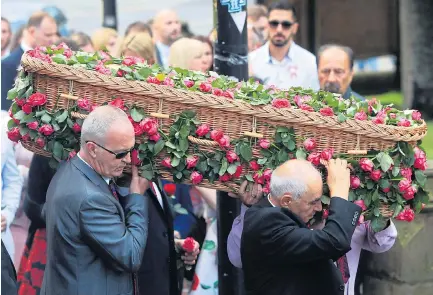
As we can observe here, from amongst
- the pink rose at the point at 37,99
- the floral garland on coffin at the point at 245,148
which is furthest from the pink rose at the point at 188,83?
the pink rose at the point at 37,99

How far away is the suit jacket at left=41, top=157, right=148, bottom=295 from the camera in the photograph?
14.8 feet

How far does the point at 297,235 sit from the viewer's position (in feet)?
14.9

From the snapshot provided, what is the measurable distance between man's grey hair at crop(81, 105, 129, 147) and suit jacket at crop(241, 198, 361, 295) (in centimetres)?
78

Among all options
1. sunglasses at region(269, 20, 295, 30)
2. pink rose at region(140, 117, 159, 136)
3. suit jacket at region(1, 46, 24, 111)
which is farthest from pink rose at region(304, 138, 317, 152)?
suit jacket at region(1, 46, 24, 111)

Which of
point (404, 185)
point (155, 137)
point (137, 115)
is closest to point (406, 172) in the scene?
point (404, 185)

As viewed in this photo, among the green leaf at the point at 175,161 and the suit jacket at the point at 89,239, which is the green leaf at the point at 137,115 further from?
the suit jacket at the point at 89,239

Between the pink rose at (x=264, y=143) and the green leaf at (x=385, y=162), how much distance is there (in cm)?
54

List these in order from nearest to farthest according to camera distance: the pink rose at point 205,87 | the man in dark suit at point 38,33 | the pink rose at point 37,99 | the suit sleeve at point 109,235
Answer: the suit sleeve at point 109,235
the pink rose at point 205,87
the pink rose at point 37,99
the man in dark suit at point 38,33

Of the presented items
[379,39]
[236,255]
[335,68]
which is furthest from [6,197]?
[379,39]

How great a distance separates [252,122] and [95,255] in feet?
3.26

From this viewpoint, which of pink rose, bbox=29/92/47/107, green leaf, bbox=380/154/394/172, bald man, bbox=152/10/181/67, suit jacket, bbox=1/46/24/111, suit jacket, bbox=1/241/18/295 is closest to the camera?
green leaf, bbox=380/154/394/172

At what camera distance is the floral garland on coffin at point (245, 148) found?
4777 mm

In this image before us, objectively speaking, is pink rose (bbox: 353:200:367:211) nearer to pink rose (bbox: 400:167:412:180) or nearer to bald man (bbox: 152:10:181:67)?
pink rose (bbox: 400:167:412:180)

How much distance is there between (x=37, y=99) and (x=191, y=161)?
0.86 meters
